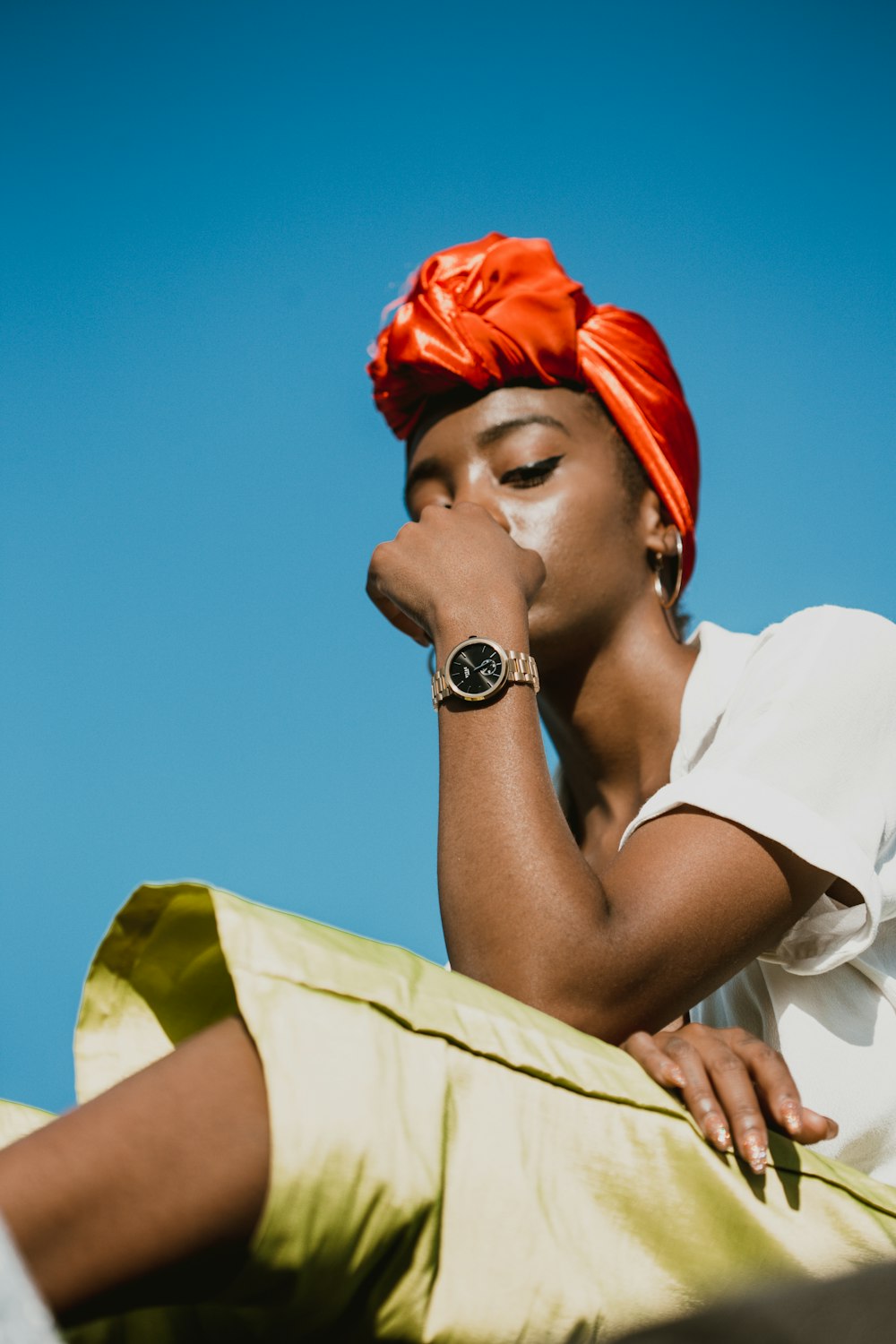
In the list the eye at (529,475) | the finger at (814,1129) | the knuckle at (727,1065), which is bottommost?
the finger at (814,1129)

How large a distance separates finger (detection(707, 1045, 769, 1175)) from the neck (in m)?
1.37

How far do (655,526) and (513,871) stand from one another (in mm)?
1596

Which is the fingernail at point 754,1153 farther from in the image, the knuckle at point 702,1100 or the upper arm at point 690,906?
the upper arm at point 690,906

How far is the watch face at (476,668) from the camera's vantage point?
1642 mm

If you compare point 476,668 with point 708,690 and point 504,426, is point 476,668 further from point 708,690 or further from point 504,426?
point 504,426

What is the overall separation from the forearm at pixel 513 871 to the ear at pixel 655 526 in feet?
4.21

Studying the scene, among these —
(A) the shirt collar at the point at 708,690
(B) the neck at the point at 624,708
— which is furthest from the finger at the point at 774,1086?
(B) the neck at the point at 624,708

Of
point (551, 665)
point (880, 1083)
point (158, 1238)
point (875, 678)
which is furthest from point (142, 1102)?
point (551, 665)

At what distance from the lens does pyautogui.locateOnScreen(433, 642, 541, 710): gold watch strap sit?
5.39 ft

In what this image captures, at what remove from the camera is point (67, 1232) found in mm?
750

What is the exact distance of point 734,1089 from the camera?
40.4 inches

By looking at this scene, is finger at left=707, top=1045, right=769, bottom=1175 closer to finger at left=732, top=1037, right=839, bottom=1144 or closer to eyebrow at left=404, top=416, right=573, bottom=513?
finger at left=732, top=1037, right=839, bottom=1144

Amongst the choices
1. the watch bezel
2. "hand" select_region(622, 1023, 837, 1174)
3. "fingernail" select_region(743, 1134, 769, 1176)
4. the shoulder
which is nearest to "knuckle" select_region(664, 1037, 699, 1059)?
"hand" select_region(622, 1023, 837, 1174)

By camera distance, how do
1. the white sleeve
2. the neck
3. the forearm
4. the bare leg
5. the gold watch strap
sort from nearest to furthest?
the bare leg < the forearm < the white sleeve < the gold watch strap < the neck
